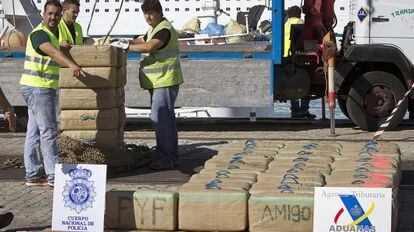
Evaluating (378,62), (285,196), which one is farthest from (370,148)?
(378,62)

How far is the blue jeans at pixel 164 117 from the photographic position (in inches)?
424

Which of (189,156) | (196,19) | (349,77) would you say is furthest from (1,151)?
(196,19)

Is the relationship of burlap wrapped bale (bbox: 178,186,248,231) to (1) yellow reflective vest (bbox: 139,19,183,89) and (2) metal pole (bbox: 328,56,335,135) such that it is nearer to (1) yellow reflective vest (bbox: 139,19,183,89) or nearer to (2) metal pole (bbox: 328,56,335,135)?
(1) yellow reflective vest (bbox: 139,19,183,89)

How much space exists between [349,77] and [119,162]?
5.12m

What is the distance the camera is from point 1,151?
13125 millimetres

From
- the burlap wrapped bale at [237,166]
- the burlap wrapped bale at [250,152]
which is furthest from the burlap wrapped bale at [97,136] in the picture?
the burlap wrapped bale at [237,166]

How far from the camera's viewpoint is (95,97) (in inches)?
410

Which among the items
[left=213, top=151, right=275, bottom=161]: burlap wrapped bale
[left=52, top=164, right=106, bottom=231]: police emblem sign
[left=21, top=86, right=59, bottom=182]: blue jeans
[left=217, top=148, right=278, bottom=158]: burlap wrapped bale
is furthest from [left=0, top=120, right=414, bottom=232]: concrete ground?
[left=213, top=151, right=275, bottom=161]: burlap wrapped bale

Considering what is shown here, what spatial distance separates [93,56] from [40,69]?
81 centimetres

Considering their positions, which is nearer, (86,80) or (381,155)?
(381,155)

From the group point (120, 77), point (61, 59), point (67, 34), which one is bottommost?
point (120, 77)

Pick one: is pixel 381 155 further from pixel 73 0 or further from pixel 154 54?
pixel 73 0

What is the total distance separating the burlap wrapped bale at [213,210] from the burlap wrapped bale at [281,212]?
98 millimetres

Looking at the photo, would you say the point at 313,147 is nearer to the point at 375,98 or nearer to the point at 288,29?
the point at 375,98
